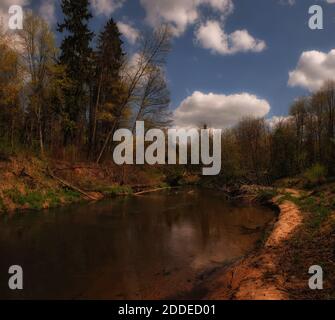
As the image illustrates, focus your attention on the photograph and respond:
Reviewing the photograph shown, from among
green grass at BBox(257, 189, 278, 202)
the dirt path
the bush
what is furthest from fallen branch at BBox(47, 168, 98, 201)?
the bush

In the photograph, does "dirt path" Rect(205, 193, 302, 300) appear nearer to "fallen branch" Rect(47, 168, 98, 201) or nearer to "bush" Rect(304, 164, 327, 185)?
"fallen branch" Rect(47, 168, 98, 201)

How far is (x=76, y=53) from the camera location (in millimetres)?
24828

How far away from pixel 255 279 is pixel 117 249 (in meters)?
4.37

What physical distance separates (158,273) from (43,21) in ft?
64.9

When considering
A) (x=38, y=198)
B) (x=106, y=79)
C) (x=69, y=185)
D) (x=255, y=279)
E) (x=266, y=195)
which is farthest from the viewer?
(x=106, y=79)

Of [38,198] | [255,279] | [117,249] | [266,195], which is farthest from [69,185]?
[255,279]

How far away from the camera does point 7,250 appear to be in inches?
302

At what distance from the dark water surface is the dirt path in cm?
62

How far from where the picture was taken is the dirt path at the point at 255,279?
4.61 metres

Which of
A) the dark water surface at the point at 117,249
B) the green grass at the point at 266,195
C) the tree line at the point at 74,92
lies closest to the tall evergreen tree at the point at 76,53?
the tree line at the point at 74,92

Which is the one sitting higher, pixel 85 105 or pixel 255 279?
pixel 85 105

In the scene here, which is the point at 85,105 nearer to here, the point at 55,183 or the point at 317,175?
the point at 55,183

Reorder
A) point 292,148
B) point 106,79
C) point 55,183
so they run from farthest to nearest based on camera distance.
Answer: point 292,148, point 106,79, point 55,183
